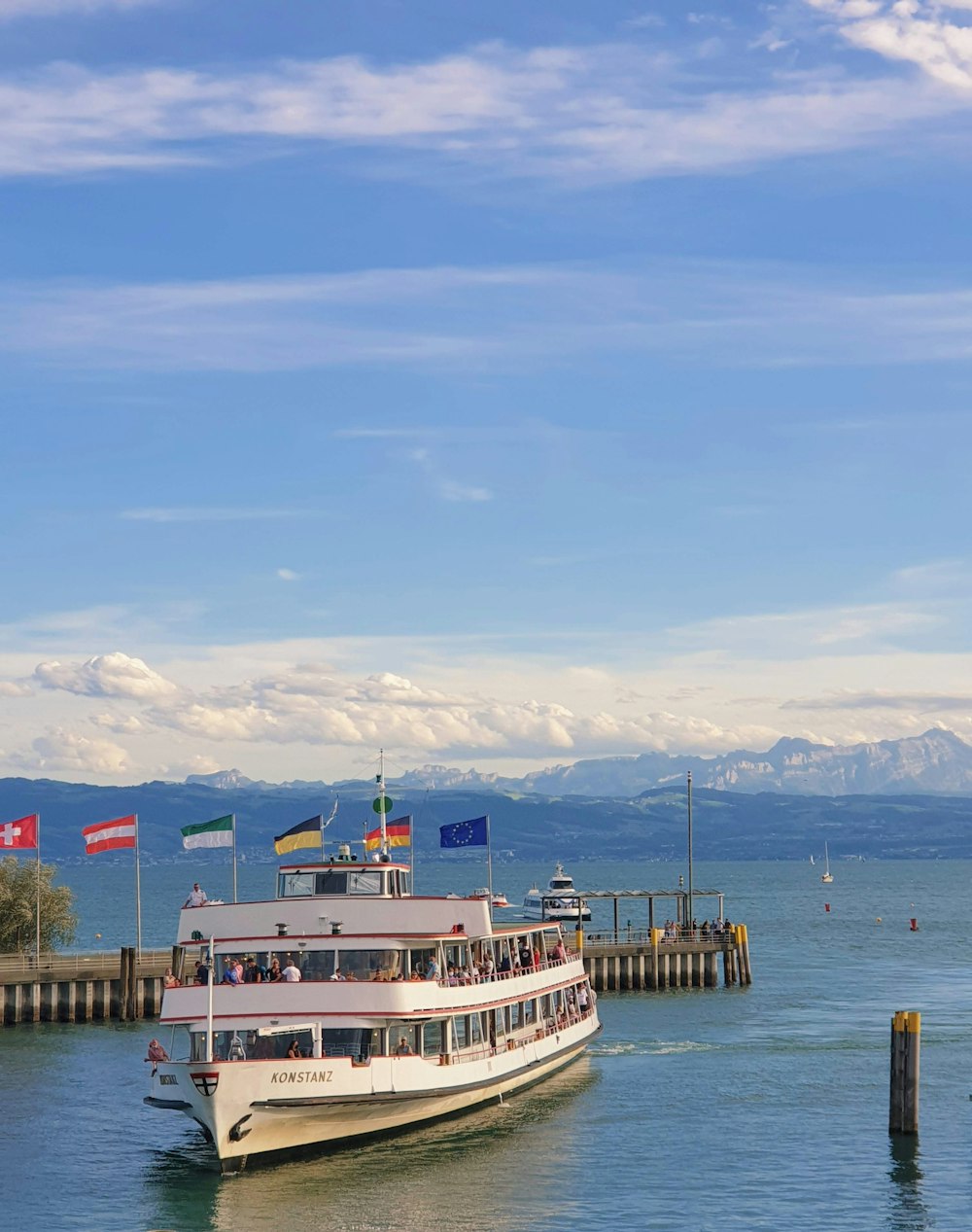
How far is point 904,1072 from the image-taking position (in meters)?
45.8

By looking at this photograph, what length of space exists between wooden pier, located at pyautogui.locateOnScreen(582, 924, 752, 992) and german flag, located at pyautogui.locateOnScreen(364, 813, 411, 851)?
26.4 metres

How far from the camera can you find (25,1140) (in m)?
48.7

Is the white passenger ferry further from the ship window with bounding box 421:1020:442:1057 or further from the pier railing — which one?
the pier railing

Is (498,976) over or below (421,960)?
below

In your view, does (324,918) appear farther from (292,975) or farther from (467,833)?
(467,833)

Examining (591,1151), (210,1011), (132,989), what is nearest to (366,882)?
(210,1011)

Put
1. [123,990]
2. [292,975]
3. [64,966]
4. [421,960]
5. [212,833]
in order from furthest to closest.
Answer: [64,966] < [123,990] < [212,833] < [421,960] < [292,975]

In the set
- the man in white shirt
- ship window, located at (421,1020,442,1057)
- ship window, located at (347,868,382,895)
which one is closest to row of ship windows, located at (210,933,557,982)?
the man in white shirt

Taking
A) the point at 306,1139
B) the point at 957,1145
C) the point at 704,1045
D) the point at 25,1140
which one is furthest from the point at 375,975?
the point at 704,1045

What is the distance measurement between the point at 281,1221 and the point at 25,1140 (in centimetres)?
1354

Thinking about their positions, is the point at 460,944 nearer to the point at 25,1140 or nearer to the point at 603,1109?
the point at 603,1109

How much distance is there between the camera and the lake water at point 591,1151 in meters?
39.9

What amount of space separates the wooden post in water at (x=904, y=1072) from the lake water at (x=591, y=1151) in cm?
71

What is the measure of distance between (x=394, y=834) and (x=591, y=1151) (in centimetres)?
1645
